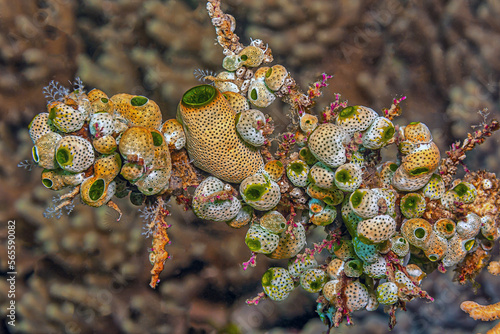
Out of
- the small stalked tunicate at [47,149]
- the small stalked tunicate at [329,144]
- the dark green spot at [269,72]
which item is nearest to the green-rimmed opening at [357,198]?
the small stalked tunicate at [329,144]

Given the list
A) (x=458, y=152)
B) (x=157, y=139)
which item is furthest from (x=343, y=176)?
(x=157, y=139)

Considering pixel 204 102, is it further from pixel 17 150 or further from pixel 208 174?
pixel 17 150

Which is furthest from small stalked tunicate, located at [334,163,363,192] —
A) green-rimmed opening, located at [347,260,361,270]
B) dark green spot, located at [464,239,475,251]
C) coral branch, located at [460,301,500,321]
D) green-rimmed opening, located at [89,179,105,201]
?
coral branch, located at [460,301,500,321]

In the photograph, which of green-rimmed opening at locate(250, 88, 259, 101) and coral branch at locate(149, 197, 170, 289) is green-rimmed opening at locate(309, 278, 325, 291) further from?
green-rimmed opening at locate(250, 88, 259, 101)

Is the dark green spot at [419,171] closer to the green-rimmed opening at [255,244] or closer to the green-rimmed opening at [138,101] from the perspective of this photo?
the green-rimmed opening at [255,244]

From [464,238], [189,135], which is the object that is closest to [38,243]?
[189,135]

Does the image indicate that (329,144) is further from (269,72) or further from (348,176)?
(269,72)
